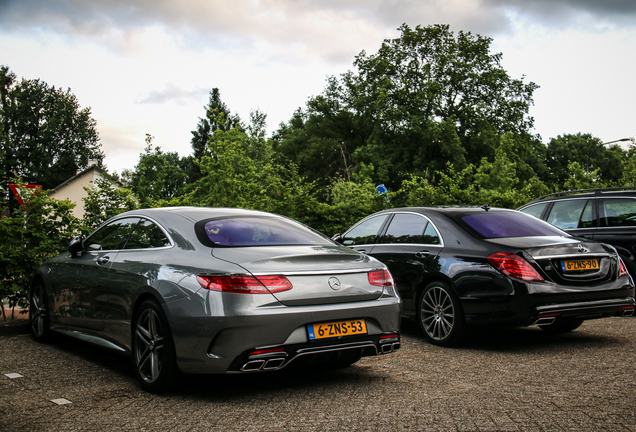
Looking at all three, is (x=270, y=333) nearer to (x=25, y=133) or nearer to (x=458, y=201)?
(x=458, y=201)

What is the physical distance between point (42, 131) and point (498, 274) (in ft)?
214

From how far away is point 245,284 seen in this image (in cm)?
426

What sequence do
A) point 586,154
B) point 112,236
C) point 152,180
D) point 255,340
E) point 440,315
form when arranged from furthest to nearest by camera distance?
1. point 586,154
2. point 152,180
3. point 440,315
4. point 112,236
5. point 255,340

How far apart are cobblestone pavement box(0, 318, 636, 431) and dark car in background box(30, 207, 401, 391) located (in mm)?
274

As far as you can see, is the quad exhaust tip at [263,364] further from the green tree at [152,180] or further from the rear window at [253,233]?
the green tree at [152,180]

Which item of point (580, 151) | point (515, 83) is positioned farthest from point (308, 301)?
point (580, 151)

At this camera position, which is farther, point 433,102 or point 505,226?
point 433,102

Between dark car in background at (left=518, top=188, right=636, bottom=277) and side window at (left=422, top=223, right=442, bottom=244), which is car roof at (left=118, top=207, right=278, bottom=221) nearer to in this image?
side window at (left=422, top=223, right=442, bottom=244)

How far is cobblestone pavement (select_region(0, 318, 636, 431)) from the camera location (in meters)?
3.82

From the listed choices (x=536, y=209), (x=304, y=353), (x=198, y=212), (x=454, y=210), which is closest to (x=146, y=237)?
(x=198, y=212)

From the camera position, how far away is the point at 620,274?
655 cm

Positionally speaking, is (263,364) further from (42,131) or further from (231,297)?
(42,131)

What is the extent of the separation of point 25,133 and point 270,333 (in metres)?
67.8

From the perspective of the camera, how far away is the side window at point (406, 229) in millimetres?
7309
